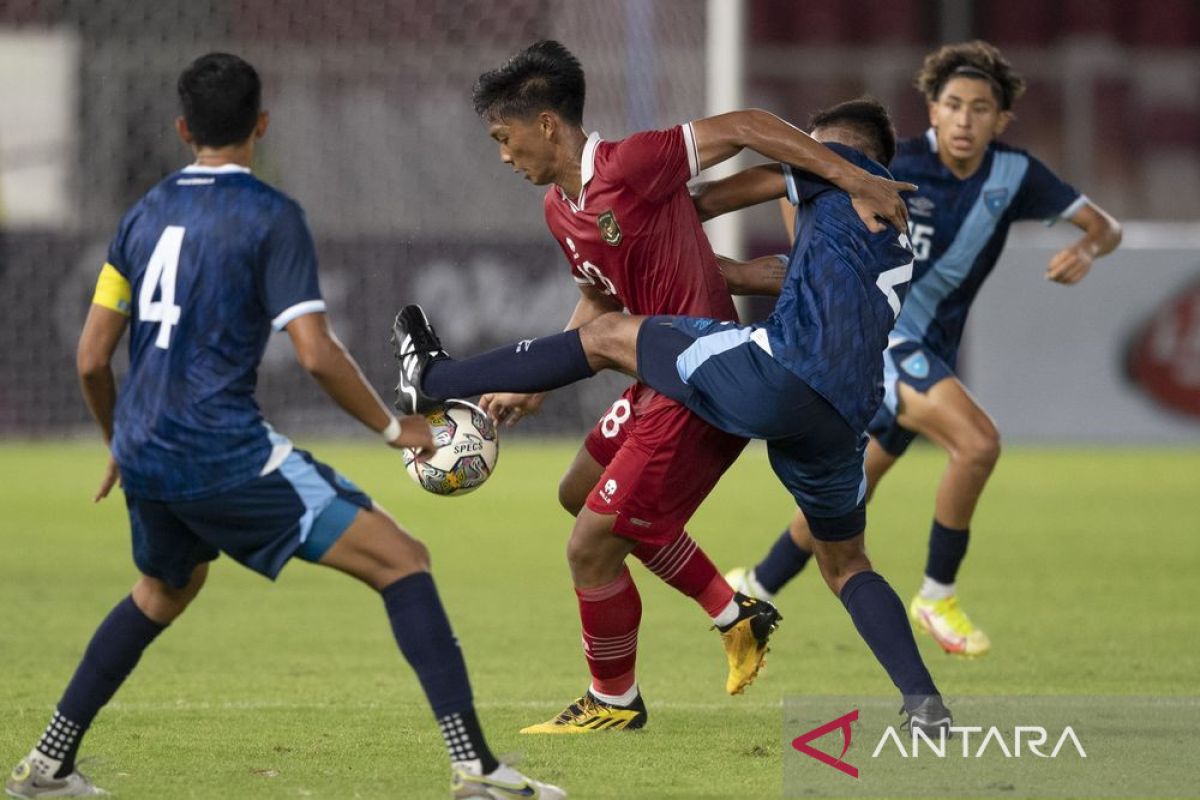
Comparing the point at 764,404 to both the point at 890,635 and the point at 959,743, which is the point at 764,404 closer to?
the point at 890,635

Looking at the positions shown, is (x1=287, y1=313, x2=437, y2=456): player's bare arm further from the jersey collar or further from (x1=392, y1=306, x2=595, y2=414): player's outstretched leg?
the jersey collar

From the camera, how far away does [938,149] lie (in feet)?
25.0

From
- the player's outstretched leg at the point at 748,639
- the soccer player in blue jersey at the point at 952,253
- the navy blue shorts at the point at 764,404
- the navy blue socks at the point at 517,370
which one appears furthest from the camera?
the soccer player in blue jersey at the point at 952,253

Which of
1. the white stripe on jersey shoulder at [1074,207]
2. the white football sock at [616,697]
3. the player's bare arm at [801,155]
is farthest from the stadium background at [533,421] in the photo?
the white stripe on jersey shoulder at [1074,207]

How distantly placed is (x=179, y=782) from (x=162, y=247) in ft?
4.55

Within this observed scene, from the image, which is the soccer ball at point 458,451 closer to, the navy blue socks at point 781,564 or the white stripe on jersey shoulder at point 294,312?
the white stripe on jersey shoulder at point 294,312

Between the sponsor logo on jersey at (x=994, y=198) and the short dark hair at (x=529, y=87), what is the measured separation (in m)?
2.69

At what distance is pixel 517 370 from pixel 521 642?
8.20ft

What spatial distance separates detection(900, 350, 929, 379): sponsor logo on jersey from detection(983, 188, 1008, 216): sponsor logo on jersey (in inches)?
25.4

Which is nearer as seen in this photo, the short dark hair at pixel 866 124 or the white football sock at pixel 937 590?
the short dark hair at pixel 866 124

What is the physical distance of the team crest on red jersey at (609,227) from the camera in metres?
5.38

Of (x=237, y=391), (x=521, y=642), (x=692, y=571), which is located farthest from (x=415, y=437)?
(x=521, y=642)

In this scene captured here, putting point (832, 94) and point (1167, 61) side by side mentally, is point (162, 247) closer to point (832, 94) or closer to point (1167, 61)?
point (832, 94)

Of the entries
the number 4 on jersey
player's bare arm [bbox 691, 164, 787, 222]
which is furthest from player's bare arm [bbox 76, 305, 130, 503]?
player's bare arm [bbox 691, 164, 787, 222]
